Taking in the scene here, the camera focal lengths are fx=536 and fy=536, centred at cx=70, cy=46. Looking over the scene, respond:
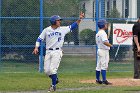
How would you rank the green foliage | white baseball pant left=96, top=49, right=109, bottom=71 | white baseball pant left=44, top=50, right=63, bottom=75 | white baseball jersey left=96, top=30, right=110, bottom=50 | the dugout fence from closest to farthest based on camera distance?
white baseball pant left=44, top=50, right=63, bottom=75
white baseball jersey left=96, top=30, right=110, bottom=50
white baseball pant left=96, top=49, right=109, bottom=71
the dugout fence
the green foliage

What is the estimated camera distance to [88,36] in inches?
898

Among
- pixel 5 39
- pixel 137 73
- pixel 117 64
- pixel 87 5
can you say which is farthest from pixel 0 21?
pixel 137 73

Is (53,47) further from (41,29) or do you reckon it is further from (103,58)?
(41,29)

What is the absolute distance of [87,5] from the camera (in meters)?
23.1

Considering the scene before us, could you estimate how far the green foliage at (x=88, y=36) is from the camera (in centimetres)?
2272

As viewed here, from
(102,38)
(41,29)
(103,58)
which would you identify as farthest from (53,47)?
(41,29)

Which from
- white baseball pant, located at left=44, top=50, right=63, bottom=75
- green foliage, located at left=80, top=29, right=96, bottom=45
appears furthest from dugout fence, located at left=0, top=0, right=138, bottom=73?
white baseball pant, located at left=44, top=50, right=63, bottom=75

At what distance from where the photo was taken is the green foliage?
22.7 meters

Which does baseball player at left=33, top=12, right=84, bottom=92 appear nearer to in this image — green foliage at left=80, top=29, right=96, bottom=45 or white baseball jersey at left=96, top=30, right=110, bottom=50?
white baseball jersey at left=96, top=30, right=110, bottom=50

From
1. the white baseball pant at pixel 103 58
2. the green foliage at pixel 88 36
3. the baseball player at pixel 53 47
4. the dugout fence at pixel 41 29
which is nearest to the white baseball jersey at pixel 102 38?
the white baseball pant at pixel 103 58

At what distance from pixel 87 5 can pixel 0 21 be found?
3.84m

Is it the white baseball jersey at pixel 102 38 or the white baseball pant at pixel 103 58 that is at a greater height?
the white baseball jersey at pixel 102 38

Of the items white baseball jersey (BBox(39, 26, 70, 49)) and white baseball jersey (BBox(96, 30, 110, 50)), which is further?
white baseball jersey (BBox(96, 30, 110, 50))

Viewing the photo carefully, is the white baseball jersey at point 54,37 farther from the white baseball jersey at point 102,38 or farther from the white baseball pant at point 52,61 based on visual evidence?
the white baseball jersey at point 102,38
